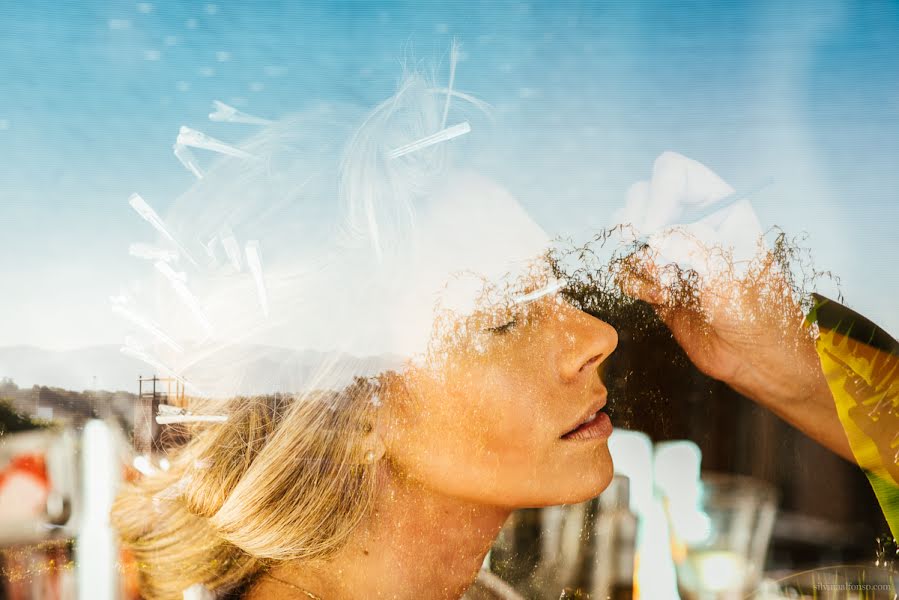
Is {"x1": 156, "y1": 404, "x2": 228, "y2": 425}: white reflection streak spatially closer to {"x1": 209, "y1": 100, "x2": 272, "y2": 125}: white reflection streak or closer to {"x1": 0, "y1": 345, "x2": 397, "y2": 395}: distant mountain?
{"x1": 0, "y1": 345, "x2": 397, "y2": 395}: distant mountain

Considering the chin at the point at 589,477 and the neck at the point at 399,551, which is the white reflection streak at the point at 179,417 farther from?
the chin at the point at 589,477

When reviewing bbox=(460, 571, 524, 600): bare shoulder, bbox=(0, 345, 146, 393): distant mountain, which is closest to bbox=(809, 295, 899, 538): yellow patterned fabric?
bbox=(460, 571, 524, 600): bare shoulder

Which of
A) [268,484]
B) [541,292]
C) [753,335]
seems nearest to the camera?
[268,484]

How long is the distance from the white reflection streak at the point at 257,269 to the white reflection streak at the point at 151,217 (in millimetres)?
110

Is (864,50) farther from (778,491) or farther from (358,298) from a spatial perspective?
(358,298)

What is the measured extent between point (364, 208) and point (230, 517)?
608 millimetres

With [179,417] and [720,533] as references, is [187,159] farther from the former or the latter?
[720,533]

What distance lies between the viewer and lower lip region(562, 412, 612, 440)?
48.3 inches

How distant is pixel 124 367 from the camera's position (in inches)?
44.9

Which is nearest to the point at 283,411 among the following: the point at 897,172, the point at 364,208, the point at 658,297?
the point at 364,208

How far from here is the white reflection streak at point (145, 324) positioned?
112 cm

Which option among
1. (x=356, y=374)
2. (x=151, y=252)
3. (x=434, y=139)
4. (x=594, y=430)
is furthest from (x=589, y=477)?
(x=151, y=252)

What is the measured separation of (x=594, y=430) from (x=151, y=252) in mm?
912

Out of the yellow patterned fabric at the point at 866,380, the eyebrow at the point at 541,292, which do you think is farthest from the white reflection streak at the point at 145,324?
the yellow patterned fabric at the point at 866,380
